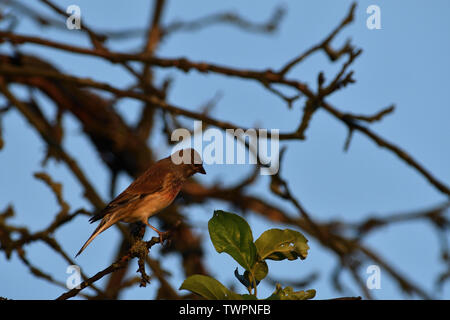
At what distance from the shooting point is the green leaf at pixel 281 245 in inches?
107

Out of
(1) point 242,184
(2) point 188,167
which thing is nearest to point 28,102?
(1) point 242,184

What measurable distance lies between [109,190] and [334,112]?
3.47m

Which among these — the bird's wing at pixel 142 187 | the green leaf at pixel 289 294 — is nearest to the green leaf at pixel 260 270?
the green leaf at pixel 289 294

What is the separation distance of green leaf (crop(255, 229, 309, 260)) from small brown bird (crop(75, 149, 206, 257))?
2.97 ft

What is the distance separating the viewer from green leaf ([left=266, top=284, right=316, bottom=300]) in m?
2.59

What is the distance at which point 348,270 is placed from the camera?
6.08 meters

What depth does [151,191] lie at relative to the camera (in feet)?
12.6

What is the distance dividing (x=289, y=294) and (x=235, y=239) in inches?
13.7

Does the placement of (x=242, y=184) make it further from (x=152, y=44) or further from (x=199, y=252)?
(x=152, y=44)

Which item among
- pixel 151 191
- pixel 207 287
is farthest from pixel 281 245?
pixel 151 191

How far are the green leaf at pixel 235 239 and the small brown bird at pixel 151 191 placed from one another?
2.64ft

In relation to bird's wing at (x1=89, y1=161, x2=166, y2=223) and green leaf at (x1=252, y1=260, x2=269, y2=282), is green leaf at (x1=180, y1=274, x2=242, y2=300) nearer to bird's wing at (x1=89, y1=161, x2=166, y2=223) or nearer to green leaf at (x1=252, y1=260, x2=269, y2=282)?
green leaf at (x1=252, y1=260, x2=269, y2=282)

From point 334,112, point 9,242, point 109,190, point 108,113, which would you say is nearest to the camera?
point 9,242
